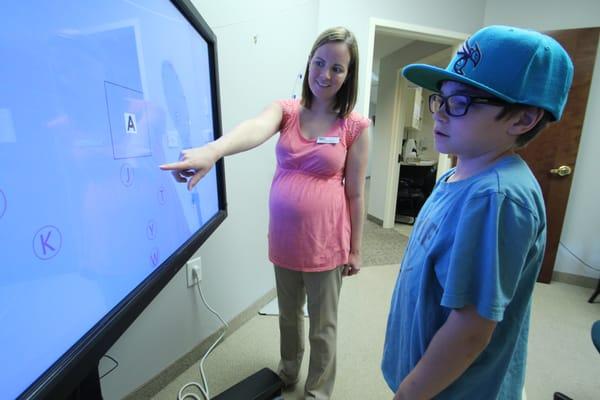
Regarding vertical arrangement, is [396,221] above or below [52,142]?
below

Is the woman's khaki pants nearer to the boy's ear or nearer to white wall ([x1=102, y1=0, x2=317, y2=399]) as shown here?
white wall ([x1=102, y1=0, x2=317, y2=399])

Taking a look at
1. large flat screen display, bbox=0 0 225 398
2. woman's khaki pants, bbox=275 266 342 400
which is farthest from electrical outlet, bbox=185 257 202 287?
large flat screen display, bbox=0 0 225 398

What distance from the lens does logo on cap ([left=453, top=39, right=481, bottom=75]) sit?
1.64 ft

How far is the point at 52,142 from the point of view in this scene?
1.31 ft

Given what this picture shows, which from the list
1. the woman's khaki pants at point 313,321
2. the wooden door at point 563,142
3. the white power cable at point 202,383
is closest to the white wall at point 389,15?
the wooden door at point 563,142

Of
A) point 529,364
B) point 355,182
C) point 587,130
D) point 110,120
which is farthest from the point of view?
point 587,130

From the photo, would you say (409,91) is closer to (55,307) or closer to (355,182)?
(355,182)

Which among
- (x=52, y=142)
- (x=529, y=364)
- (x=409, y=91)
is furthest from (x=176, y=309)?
(x=409, y=91)

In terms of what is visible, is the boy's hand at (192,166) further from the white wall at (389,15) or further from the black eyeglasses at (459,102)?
the white wall at (389,15)

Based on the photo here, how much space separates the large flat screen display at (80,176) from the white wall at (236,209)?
0.70 meters

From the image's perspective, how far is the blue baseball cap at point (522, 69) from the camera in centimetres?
46

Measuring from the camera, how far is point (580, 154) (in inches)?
93.0

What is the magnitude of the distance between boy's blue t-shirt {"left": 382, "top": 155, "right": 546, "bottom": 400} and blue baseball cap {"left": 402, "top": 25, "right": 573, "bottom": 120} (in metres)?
0.11

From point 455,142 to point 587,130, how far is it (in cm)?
268
